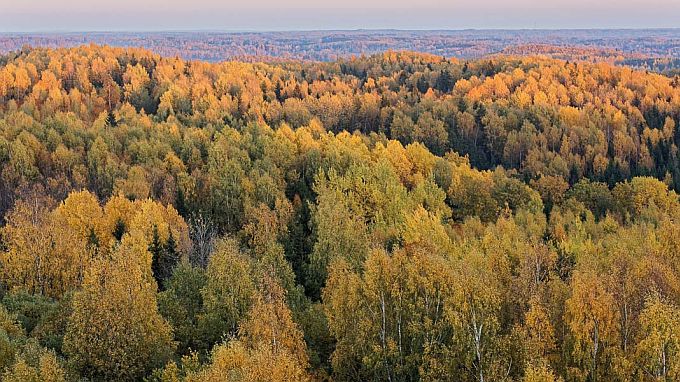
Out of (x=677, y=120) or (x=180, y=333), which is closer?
(x=180, y=333)

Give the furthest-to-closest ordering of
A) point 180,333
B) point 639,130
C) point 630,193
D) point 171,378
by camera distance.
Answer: point 639,130
point 630,193
point 180,333
point 171,378

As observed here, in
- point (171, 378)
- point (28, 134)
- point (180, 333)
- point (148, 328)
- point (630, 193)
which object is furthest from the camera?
point (630, 193)

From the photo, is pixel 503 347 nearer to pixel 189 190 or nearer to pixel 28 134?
pixel 189 190

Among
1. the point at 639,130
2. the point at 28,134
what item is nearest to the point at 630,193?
the point at 639,130

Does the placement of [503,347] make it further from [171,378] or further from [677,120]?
[677,120]

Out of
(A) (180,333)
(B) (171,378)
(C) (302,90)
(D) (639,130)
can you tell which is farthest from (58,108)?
(D) (639,130)

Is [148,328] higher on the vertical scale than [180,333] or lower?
higher
